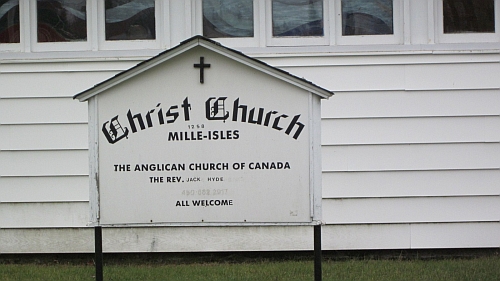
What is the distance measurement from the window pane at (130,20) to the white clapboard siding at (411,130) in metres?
2.04

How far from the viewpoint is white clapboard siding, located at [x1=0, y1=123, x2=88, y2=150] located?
754 cm

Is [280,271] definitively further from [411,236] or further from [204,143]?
[204,143]

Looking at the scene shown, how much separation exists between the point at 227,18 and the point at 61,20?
1708mm

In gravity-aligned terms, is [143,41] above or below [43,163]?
Result: above

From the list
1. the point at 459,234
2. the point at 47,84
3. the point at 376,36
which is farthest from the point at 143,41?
the point at 459,234

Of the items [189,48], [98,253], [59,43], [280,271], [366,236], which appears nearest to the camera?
[189,48]

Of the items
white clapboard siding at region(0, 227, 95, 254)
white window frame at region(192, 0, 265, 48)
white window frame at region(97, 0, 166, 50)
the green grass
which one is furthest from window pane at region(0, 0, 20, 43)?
the green grass

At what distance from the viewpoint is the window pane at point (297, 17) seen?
7.63 metres

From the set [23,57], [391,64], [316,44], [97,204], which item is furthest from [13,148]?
[391,64]

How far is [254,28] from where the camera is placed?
25.0ft

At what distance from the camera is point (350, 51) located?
7488 millimetres

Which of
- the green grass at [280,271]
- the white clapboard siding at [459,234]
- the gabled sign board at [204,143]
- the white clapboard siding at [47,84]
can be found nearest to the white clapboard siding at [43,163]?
the white clapboard siding at [47,84]

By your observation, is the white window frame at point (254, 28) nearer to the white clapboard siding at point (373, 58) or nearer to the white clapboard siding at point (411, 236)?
the white clapboard siding at point (373, 58)

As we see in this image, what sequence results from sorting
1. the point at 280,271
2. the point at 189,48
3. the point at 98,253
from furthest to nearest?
the point at 280,271 → the point at 98,253 → the point at 189,48
